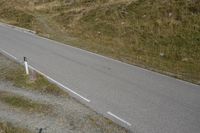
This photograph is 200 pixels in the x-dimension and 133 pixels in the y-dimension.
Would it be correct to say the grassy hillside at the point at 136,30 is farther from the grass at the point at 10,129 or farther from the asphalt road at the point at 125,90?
the grass at the point at 10,129

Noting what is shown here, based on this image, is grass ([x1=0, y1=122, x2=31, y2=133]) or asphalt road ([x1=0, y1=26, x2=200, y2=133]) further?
asphalt road ([x1=0, y1=26, x2=200, y2=133])

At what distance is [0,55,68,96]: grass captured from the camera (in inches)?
582

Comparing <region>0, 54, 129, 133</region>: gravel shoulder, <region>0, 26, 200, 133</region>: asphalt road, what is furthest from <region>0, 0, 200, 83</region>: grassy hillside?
<region>0, 54, 129, 133</region>: gravel shoulder

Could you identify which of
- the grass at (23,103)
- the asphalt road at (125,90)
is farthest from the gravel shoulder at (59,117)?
the asphalt road at (125,90)

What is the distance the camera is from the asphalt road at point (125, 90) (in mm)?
11047

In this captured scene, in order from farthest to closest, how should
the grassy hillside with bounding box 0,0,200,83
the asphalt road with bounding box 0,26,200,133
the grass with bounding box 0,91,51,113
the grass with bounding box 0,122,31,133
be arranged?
the grassy hillside with bounding box 0,0,200,83
the grass with bounding box 0,91,51,113
the asphalt road with bounding box 0,26,200,133
the grass with bounding box 0,122,31,133

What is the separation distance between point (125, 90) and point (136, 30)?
46.4ft

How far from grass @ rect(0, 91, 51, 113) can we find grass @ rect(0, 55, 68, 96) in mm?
1341

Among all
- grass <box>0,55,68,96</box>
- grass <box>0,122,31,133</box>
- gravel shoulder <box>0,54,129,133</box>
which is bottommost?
grass <box>0,55,68,96</box>

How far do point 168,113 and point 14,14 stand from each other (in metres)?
38.9

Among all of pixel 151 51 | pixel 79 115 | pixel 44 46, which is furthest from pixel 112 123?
pixel 44 46

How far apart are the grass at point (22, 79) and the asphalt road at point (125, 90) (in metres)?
0.62

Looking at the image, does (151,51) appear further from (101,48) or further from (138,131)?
(138,131)

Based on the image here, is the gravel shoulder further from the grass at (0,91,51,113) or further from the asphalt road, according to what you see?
the asphalt road
